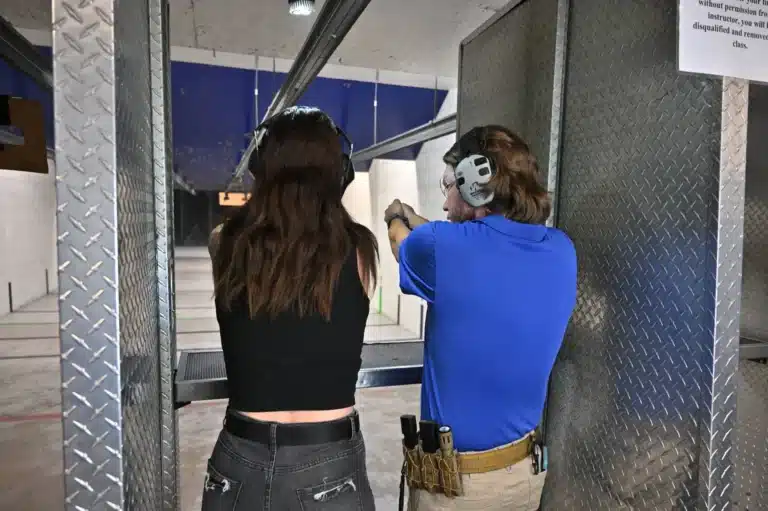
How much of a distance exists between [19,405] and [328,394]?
13.1 feet

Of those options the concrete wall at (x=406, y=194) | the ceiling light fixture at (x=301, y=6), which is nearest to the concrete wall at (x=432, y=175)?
the concrete wall at (x=406, y=194)

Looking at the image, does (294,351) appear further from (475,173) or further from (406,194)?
(406,194)

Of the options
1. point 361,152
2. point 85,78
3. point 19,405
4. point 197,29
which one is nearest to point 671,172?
point 85,78

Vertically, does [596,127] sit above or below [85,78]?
above

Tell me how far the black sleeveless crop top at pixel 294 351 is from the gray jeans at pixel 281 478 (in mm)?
86

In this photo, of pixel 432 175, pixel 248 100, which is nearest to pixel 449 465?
pixel 248 100

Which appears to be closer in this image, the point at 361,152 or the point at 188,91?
the point at 188,91

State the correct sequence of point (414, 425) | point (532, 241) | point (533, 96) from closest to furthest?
point (532, 241)
point (414, 425)
point (533, 96)

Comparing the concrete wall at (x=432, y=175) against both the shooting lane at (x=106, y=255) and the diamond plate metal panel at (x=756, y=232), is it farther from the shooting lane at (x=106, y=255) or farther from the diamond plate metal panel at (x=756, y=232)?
the shooting lane at (x=106, y=255)

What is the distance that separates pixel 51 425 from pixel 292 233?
3534 mm

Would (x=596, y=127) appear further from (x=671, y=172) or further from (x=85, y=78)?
(x=85, y=78)

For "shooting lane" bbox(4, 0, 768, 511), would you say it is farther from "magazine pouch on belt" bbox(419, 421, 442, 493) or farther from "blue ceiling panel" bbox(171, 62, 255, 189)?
"blue ceiling panel" bbox(171, 62, 255, 189)

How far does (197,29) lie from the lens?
275cm

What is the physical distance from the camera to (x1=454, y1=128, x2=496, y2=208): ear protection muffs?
1243 mm
